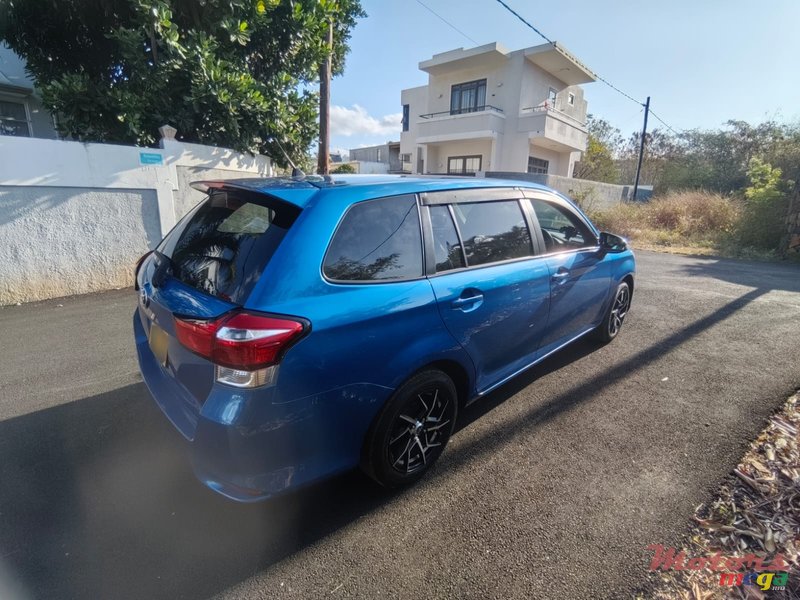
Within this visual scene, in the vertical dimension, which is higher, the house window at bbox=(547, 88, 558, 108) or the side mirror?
the house window at bbox=(547, 88, 558, 108)

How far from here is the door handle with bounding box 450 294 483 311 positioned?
2.32m

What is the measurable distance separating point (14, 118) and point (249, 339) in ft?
35.4

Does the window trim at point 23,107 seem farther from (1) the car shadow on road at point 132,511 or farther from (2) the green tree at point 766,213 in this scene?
(2) the green tree at point 766,213

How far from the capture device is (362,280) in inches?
78.2

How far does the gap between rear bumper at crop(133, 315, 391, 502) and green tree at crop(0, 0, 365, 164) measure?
6059mm

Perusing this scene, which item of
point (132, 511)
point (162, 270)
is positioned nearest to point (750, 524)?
point (132, 511)

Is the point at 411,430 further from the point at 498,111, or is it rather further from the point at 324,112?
the point at 498,111

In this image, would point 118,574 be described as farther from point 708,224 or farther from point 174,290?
point 708,224

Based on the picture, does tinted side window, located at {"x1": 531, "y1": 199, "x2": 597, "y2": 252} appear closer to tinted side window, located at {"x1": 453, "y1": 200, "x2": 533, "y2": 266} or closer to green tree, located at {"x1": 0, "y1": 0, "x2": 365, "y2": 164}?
tinted side window, located at {"x1": 453, "y1": 200, "x2": 533, "y2": 266}

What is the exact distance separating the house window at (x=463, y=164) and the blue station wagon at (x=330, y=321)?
20138mm

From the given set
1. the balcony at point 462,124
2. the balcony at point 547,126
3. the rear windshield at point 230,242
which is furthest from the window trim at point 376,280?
the balcony at point 547,126

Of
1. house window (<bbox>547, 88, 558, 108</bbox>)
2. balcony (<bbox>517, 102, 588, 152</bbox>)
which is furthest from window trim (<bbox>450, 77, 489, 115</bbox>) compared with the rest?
house window (<bbox>547, 88, 558, 108</bbox>)

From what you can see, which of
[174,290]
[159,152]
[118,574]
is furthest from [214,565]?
[159,152]

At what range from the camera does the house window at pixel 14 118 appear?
8.27 meters
